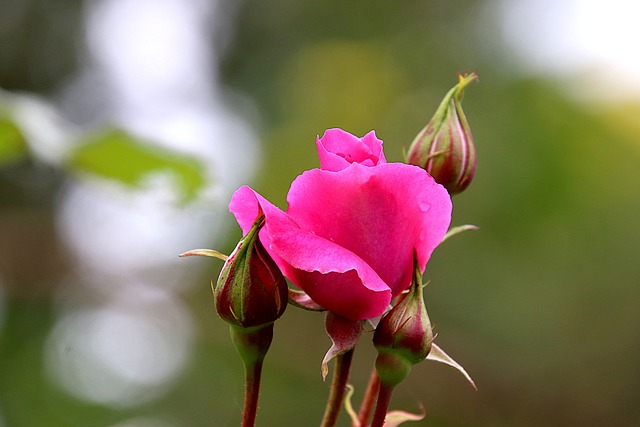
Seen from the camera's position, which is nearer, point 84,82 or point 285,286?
point 285,286

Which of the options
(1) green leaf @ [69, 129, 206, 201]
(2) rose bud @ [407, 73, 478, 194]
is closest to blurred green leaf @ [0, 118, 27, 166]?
(1) green leaf @ [69, 129, 206, 201]

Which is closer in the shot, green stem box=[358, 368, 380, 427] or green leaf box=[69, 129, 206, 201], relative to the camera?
green stem box=[358, 368, 380, 427]

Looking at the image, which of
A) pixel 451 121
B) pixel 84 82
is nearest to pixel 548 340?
pixel 451 121

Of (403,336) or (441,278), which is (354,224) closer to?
(403,336)

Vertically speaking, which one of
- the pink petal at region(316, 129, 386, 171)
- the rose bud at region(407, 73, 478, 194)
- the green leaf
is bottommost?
the pink petal at region(316, 129, 386, 171)

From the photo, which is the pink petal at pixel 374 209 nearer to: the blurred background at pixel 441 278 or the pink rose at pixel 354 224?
the pink rose at pixel 354 224

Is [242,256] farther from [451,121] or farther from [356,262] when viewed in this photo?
[451,121]

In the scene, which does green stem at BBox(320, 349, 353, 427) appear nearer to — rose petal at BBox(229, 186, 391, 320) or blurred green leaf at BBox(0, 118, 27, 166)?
rose petal at BBox(229, 186, 391, 320)
